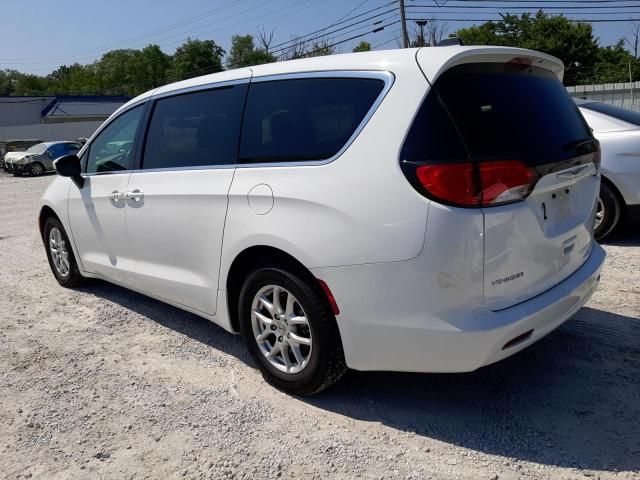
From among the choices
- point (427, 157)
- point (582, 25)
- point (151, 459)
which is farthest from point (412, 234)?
point (582, 25)

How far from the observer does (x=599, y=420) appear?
2.90 m

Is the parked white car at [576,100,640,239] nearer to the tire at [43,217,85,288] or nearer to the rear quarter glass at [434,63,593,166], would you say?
the rear quarter glass at [434,63,593,166]

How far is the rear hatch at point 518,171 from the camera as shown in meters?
2.59

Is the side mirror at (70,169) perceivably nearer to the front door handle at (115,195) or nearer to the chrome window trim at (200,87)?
the front door handle at (115,195)

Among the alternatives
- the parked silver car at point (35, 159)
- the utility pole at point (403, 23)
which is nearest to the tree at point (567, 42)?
the utility pole at point (403, 23)

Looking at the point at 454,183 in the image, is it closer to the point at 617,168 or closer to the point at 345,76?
the point at 345,76

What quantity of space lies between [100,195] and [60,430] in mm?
2030

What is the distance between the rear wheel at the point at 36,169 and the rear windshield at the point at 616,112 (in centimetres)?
2394

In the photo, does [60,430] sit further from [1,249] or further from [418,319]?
[1,249]

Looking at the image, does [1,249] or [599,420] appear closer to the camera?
[599,420]

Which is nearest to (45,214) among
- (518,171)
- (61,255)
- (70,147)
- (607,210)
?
(61,255)

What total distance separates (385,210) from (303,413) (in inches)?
49.5

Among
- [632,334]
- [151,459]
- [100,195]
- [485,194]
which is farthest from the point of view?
[100,195]

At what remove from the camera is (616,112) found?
6191 mm
